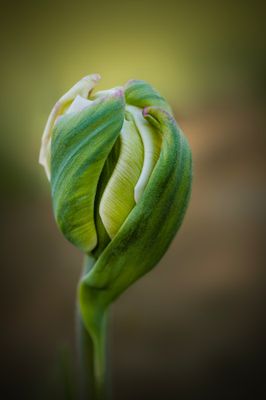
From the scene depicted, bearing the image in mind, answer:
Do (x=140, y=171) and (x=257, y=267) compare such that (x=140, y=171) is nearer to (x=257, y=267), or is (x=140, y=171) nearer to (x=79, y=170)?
(x=79, y=170)

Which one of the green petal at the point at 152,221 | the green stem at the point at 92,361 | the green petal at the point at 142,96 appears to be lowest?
the green stem at the point at 92,361

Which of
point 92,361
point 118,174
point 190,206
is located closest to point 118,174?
point 118,174

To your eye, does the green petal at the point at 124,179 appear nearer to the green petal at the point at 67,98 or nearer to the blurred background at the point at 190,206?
the green petal at the point at 67,98

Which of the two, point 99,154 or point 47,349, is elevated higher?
point 99,154

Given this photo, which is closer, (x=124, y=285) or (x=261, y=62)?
(x=124, y=285)

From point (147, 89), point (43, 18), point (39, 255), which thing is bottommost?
point (39, 255)

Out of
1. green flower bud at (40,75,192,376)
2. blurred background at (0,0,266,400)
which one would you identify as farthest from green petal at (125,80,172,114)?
blurred background at (0,0,266,400)

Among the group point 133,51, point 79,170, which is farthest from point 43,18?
point 79,170

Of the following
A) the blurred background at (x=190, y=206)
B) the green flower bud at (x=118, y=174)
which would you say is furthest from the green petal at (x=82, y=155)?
the blurred background at (x=190, y=206)
